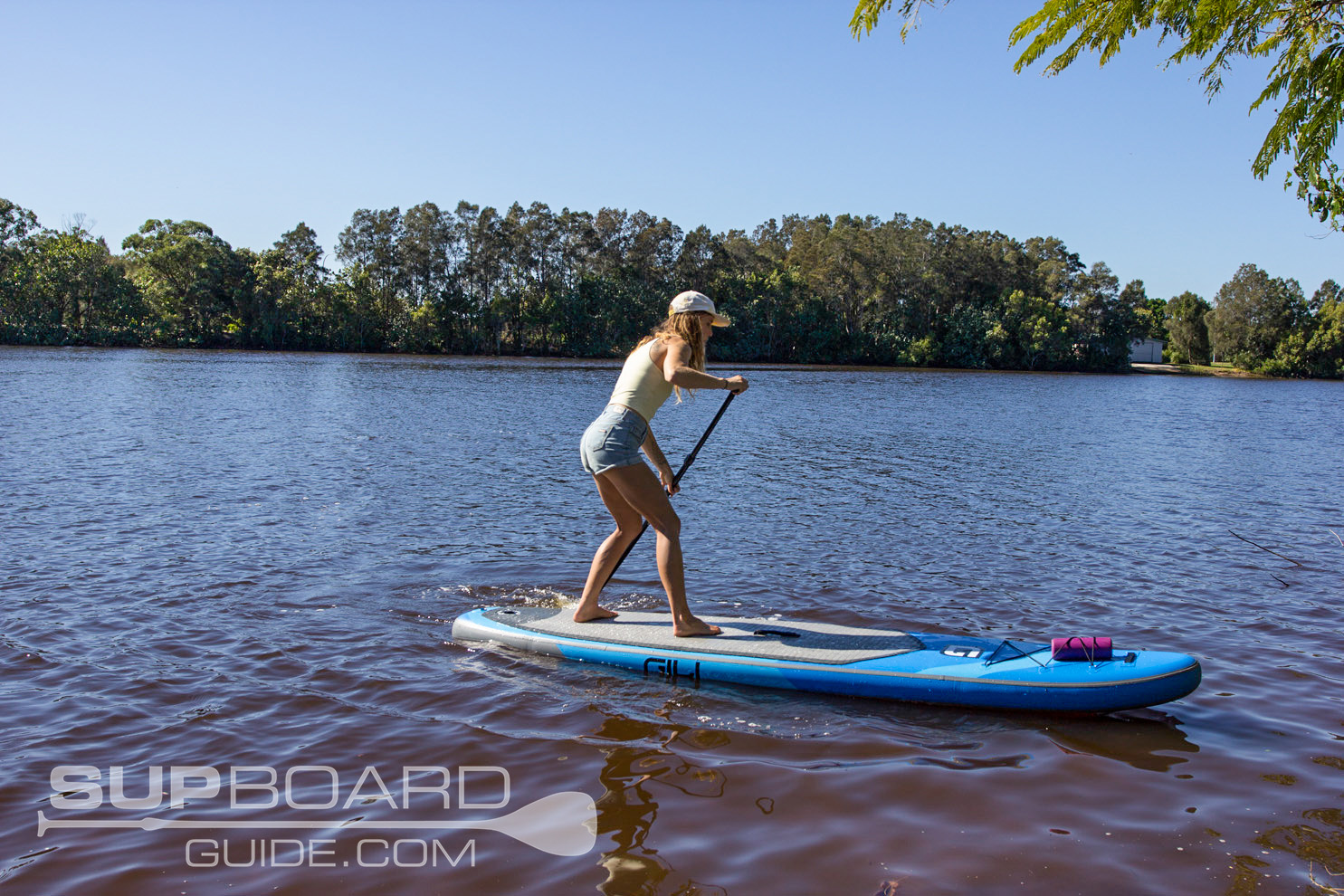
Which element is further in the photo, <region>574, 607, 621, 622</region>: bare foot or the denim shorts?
<region>574, 607, 621, 622</region>: bare foot

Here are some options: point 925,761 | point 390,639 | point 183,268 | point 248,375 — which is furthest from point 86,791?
point 183,268

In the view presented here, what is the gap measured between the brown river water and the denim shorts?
1610mm

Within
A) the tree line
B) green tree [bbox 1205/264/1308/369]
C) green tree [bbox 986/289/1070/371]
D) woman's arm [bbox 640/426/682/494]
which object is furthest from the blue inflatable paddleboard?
green tree [bbox 1205/264/1308/369]

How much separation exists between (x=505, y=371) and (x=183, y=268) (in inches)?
1528

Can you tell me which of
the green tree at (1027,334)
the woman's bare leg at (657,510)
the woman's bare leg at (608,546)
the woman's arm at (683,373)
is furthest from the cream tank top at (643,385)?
the green tree at (1027,334)

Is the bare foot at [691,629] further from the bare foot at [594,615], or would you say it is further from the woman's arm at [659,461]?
the woman's arm at [659,461]

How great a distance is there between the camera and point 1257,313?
9244 cm

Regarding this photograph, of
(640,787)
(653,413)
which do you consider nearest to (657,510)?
(653,413)

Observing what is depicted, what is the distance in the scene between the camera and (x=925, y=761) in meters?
5.28

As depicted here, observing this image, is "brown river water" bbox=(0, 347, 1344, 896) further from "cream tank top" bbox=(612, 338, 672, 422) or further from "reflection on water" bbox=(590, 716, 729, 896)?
"cream tank top" bbox=(612, 338, 672, 422)

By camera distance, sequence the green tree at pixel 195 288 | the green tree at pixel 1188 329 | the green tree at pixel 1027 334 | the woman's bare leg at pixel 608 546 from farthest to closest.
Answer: the green tree at pixel 1188 329
the green tree at pixel 1027 334
the green tree at pixel 195 288
the woman's bare leg at pixel 608 546

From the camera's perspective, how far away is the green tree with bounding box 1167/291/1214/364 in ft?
338

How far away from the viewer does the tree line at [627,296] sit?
79062mm

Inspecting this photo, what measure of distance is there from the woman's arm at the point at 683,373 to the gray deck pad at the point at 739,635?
6.11ft
